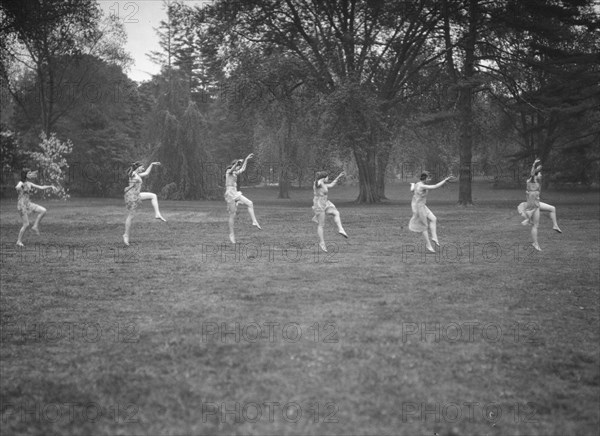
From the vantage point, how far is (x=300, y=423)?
4930mm

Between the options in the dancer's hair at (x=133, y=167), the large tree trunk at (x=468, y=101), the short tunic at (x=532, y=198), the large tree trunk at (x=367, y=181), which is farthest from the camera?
the large tree trunk at (x=367, y=181)

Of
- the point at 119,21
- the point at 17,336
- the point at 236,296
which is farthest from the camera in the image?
the point at 119,21

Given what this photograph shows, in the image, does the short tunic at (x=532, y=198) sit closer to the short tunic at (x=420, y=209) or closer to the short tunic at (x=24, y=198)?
the short tunic at (x=420, y=209)

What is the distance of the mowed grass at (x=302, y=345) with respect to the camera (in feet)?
16.7

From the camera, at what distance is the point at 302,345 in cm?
682

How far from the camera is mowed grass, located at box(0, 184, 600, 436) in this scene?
200 inches

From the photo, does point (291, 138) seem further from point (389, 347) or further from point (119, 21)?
point (389, 347)

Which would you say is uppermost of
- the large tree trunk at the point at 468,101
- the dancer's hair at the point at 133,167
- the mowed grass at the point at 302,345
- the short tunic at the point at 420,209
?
the large tree trunk at the point at 468,101

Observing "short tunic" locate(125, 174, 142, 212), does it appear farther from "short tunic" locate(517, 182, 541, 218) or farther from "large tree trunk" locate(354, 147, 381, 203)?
"large tree trunk" locate(354, 147, 381, 203)

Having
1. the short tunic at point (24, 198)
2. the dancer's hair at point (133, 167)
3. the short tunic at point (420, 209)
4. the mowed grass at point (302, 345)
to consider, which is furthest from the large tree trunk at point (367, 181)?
the mowed grass at point (302, 345)

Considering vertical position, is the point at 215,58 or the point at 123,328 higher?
the point at 215,58

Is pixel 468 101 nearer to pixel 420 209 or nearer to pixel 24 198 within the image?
pixel 420 209

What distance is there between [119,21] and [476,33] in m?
34.9

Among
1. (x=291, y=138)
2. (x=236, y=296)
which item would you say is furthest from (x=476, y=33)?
(x=236, y=296)
